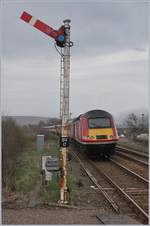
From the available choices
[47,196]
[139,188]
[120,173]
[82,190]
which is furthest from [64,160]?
[120,173]

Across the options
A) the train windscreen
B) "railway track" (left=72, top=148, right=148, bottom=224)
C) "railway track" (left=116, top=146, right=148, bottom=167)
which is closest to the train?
the train windscreen

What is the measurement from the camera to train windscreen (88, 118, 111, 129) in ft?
68.1

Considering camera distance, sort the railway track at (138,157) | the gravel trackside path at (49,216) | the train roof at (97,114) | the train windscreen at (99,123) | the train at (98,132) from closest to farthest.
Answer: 1. the gravel trackside path at (49,216)
2. the railway track at (138,157)
3. the train at (98,132)
4. the train windscreen at (99,123)
5. the train roof at (97,114)

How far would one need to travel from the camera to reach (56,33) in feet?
31.2

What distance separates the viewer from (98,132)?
810 inches

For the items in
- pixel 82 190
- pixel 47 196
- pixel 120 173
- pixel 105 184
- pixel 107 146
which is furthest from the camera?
pixel 107 146

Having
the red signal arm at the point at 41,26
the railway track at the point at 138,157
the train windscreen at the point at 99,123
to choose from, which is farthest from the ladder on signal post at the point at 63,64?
the train windscreen at the point at 99,123

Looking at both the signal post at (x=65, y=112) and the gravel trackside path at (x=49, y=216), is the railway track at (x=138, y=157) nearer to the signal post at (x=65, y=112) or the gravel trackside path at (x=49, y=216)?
the signal post at (x=65, y=112)

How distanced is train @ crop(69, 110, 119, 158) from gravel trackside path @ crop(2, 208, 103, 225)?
1140cm

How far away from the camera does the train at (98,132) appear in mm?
20438

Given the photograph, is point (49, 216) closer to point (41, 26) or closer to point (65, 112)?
point (65, 112)

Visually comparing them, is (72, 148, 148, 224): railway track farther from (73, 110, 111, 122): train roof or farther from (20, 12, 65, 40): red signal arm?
(73, 110, 111, 122): train roof

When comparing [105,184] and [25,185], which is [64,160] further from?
[105,184]

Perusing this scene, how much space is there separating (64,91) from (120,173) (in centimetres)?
746
